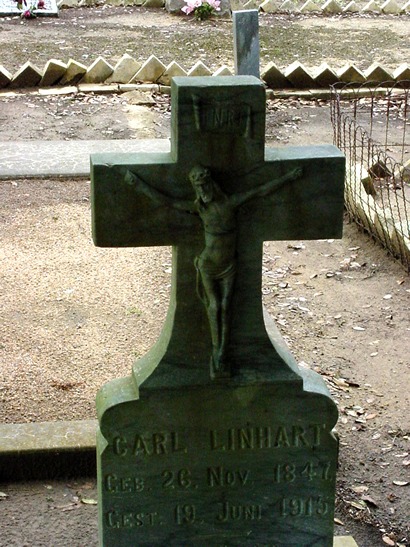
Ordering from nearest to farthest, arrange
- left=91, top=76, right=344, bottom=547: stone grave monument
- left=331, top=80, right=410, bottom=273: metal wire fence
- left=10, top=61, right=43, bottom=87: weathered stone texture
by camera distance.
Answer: left=91, top=76, right=344, bottom=547: stone grave monument < left=331, top=80, right=410, bottom=273: metal wire fence < left=10, top=61, right=43, bottom=87: weathered stone texture

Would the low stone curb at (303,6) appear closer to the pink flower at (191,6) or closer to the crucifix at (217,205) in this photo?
the pink flower at (191,6)

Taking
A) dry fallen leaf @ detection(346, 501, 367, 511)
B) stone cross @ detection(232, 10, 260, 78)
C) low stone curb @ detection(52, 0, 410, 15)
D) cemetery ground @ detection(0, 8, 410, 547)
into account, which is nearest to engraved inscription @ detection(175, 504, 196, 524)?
cemetery ground @ detection(0, 8, 410, 547)

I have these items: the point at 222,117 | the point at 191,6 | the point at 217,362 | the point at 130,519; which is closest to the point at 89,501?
the point at 130,519

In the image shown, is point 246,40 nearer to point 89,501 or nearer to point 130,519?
point 89,501

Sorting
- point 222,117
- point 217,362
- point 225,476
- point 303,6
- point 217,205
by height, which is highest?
point 222,117

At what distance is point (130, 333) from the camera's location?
6.86 metres

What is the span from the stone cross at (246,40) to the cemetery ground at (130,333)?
102 inches

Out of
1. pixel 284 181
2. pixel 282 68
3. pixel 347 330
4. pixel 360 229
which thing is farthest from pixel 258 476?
pixel 282 68

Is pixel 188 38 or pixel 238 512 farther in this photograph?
pixel 188 38

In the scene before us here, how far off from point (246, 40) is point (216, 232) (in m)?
7.83

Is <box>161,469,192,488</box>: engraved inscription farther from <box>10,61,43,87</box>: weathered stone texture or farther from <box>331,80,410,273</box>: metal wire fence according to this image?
<box>10,61,43,87</box>: weathered stone texture

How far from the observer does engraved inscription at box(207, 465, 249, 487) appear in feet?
12.9

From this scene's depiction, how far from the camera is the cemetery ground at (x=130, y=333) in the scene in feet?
16.4

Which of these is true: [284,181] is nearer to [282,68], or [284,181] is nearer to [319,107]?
[319,107]
